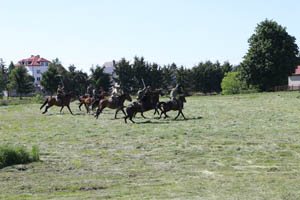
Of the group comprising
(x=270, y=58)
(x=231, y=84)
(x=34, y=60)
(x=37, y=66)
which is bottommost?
(x=231, y=84)

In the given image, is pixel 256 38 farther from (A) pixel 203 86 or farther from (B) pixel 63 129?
(B) pixel 63 129

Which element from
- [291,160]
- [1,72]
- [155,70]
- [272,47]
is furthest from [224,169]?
[1,72]

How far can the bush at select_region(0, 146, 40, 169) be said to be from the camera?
12.6 metres

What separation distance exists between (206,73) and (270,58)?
33.5m

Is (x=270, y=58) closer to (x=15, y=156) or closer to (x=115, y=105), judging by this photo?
(x=115, y=105)

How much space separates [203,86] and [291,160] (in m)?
85.0

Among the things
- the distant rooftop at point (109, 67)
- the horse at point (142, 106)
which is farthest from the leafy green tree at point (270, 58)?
the distant rooftop at point (109, 67)

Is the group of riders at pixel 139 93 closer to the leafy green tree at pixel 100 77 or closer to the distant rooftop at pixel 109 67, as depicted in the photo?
the leafy green tree at pixel 100 77

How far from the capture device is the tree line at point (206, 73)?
64.5 metres

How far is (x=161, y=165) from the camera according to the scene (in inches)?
473

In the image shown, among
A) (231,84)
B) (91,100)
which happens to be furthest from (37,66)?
(91,100)

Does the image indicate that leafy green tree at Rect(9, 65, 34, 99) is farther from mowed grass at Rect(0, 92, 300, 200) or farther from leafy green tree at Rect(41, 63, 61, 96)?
mowed grass at Rect(0, 92, 300, 200)

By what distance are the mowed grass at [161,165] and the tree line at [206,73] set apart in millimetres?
23132

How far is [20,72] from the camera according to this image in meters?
85.6
